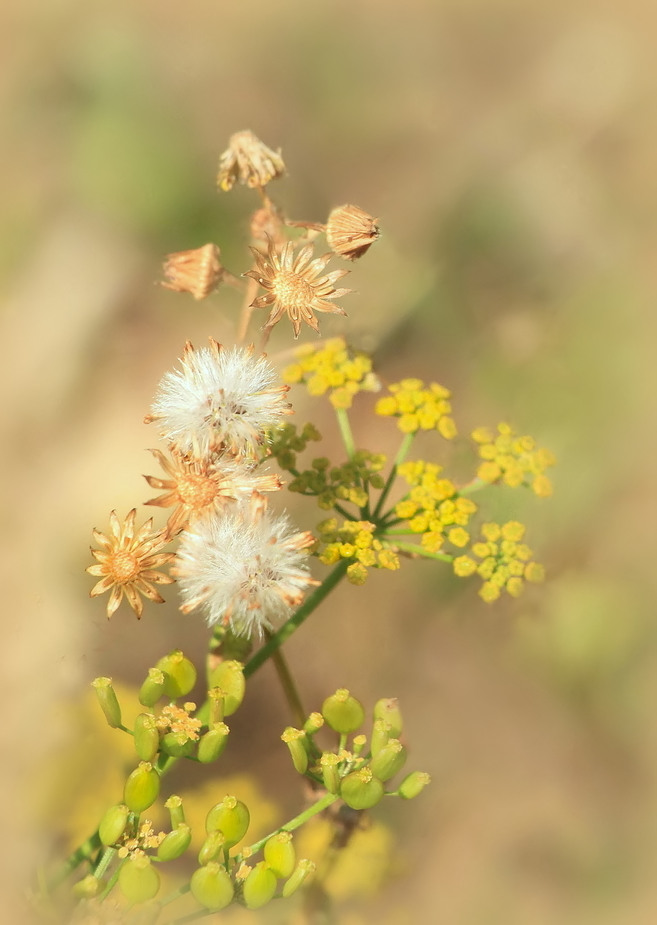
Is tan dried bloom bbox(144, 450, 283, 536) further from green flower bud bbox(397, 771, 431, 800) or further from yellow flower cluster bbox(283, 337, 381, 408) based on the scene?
green flower bud bbox(397, 771, 431, 800)

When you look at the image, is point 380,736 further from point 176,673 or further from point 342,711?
point 176,673

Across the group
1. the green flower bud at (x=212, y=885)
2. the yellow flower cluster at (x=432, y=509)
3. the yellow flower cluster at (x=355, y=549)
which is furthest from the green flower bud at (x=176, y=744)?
the yellow flower cluster at (x=432, y=509)

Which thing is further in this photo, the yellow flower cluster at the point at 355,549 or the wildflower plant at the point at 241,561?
the yellow flower cluster at the point at 355,549

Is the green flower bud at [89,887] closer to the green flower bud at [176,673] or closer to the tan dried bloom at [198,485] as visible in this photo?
the green flower bud at [176,673]

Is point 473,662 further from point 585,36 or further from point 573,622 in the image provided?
point 585,36

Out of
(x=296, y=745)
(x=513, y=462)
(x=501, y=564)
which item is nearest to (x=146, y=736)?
(x=296, y=745)

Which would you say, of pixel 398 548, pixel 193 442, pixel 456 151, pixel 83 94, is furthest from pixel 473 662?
pixel 83 94

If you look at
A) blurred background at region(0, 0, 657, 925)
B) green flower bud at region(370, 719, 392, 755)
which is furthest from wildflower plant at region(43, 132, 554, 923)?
blurred background at region(0, 0, 657, 925)
